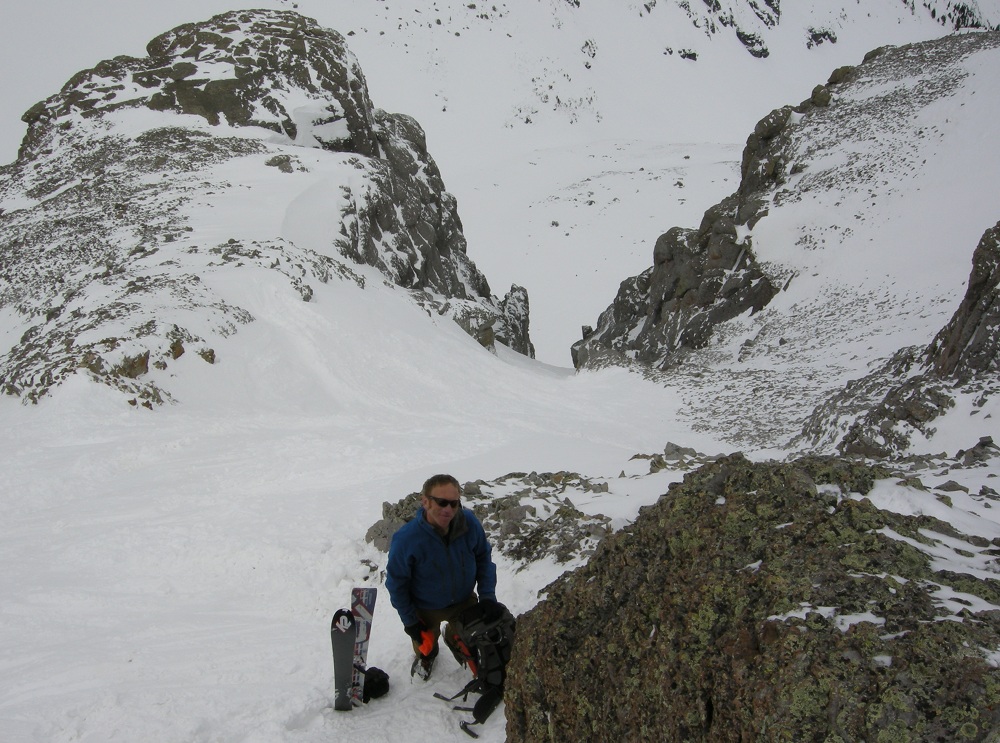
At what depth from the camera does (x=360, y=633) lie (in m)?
4.26

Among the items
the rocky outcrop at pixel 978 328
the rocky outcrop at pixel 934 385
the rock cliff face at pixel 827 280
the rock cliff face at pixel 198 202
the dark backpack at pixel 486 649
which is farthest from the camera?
the rock cliff face at pixel 198 202

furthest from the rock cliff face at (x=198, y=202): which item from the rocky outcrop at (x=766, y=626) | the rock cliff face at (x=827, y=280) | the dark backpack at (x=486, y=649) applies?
the rocky outcrop at (x=766, y=626)

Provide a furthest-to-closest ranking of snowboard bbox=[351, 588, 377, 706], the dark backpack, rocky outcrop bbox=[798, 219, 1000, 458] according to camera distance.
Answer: rocky outcrop bbox=[798, 219, 1000, 458], snowboard bbox=[351, 588, 377, 706], the dark backpack

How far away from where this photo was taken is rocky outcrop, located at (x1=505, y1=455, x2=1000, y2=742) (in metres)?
2.12

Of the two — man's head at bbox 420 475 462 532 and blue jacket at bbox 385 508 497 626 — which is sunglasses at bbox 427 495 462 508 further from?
blue jacket at bbox 385 508 497 626

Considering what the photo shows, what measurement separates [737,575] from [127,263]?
20.7m

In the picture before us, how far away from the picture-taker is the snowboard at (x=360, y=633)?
4.21 metres

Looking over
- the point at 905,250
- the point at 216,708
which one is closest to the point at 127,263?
the point at 216,708

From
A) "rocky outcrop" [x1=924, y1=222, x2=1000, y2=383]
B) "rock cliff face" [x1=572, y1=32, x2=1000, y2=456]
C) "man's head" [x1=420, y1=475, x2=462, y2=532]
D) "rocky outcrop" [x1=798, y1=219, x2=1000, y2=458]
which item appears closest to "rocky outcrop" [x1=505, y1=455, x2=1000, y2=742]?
"man's head" [x1=420, y1=475, x2=462, y2=532]

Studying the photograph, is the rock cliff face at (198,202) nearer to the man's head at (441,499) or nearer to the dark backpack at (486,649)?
the man's head at (441,499)

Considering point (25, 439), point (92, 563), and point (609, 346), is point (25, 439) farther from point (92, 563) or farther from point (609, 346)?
point (609, 346)

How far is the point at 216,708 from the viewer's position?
425cm

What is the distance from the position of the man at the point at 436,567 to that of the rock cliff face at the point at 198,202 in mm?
10290

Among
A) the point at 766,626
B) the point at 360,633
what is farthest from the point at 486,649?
the point at 766,626
